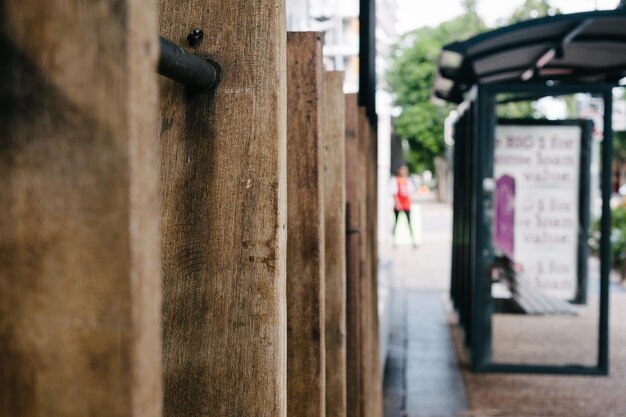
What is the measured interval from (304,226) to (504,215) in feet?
15.9

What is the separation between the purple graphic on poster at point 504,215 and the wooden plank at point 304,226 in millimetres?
4743

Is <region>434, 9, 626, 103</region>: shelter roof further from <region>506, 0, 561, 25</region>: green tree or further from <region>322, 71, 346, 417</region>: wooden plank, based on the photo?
<region>506, 0, 561, 25</region>: green tree

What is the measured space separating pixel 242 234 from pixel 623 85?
5.28 meters

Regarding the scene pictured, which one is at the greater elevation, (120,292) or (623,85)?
(623,85)

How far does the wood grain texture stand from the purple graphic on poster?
376 cm

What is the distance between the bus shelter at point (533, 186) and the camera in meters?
5.50

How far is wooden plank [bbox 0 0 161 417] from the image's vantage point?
59cm

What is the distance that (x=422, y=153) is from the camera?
4447cm

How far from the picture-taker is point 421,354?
649cm

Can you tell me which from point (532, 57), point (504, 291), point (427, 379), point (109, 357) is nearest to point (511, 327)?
point (504, 291)

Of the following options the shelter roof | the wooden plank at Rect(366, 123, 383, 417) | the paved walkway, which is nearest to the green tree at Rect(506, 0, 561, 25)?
the paved walkway

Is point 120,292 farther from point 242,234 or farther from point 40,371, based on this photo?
point 242,234

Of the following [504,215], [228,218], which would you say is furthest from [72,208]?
[504,215]

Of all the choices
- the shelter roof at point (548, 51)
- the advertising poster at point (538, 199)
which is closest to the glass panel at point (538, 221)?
the advertising poster at point (538, 199)
